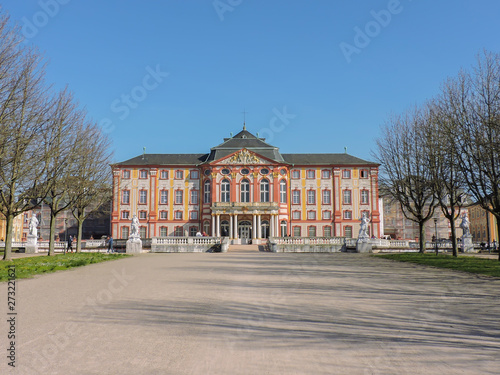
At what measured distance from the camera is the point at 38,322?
7309 mm

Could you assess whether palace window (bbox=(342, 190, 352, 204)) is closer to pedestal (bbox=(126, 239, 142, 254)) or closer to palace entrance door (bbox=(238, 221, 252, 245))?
palace entrance door (bbox=(238, 221, 252, 245))

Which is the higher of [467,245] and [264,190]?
[264,190]

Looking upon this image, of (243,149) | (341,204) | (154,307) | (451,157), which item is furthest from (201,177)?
(154,307)

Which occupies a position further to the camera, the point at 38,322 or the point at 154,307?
the point at 154,307

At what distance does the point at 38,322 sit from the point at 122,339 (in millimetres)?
2089

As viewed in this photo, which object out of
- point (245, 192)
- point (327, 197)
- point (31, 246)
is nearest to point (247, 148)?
point (245, 192)

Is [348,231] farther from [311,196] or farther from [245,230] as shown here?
[245,230]

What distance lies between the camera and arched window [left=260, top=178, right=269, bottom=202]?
67875 mm

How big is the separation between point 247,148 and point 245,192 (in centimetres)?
721

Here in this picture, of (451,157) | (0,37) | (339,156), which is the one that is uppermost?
(339,156)

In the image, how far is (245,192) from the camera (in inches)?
2677

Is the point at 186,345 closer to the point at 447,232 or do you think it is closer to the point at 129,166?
the point at 129,166

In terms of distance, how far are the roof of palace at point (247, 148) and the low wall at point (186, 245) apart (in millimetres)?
24642

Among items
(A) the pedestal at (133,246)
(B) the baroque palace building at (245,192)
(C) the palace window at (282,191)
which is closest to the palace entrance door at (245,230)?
(B) the baroque palace building at (245,192)
